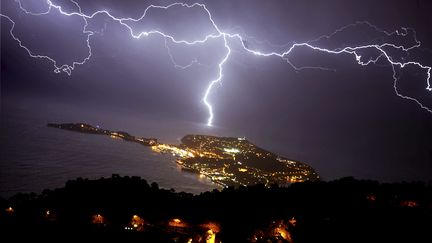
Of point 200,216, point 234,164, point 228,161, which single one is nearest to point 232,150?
point 228,161

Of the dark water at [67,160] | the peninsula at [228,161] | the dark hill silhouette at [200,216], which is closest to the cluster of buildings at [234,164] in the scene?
the peninsula at [228,161]

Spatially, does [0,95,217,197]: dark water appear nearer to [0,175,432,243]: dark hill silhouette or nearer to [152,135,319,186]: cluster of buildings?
[152,135,319,186]: cluster of buildings

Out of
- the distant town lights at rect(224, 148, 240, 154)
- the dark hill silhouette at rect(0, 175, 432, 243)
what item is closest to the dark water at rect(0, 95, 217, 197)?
the distant town lights at rect(224, 148, 240, 154)

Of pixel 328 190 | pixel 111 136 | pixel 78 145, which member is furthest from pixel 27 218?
pixel 111 136

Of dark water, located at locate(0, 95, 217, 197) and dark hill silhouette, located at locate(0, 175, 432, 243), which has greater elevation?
dark hill silhouette, located at locate(0, 175, 432, 243)

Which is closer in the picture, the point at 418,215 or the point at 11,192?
the point at 418,215

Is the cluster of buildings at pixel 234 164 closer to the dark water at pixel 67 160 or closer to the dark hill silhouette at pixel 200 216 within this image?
the dark water at pixel 67 160

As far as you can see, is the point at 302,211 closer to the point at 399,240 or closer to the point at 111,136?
the point at 399,240

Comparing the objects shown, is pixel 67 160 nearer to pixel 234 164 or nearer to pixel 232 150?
pixel 234 164
